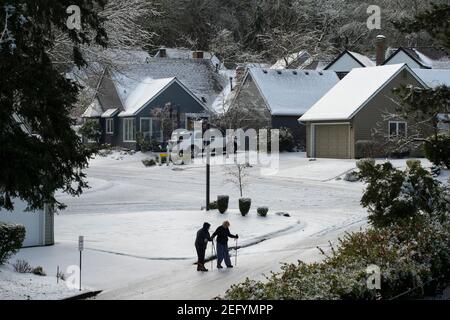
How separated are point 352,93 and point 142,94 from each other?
63.3ft

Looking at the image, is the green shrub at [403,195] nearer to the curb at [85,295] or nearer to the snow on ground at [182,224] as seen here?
the snow on ground at [182,224]

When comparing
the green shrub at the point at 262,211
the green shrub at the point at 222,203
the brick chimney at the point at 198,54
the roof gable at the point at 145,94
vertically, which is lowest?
the green shrub at the point at 262,211

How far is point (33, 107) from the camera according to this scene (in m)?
12.4

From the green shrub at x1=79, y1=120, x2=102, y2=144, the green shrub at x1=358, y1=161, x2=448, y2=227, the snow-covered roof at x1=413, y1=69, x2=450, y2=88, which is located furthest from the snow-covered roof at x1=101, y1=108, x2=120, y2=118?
the green shrub at x1=358, y1=161, x2=448, y2=227

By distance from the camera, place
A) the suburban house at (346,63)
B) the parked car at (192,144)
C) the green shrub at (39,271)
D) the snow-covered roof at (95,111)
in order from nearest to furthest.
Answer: the green shrub at (39,271) < the parked car at (192,144) < the snow-covered roof at (95,111) < the suburban house at (346,63)

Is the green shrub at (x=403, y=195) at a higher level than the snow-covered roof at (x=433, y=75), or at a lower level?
lower

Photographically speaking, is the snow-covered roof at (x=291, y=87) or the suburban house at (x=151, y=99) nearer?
the snow-covered roof at (x=291, y=87)

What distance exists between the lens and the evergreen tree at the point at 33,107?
468 inches

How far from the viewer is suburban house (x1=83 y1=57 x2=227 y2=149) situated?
54.8 m

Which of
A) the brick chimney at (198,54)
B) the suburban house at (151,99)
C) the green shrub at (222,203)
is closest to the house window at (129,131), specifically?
the suburban house at (151,99)

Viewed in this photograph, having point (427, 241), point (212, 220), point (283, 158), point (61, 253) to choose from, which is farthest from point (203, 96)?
→ point (427, 241)

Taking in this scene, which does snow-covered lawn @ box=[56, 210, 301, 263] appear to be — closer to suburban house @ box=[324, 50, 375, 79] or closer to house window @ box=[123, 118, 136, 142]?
house window @ box=[123, 118, 136, 142]

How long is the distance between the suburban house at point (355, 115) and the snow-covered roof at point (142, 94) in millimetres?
14181
